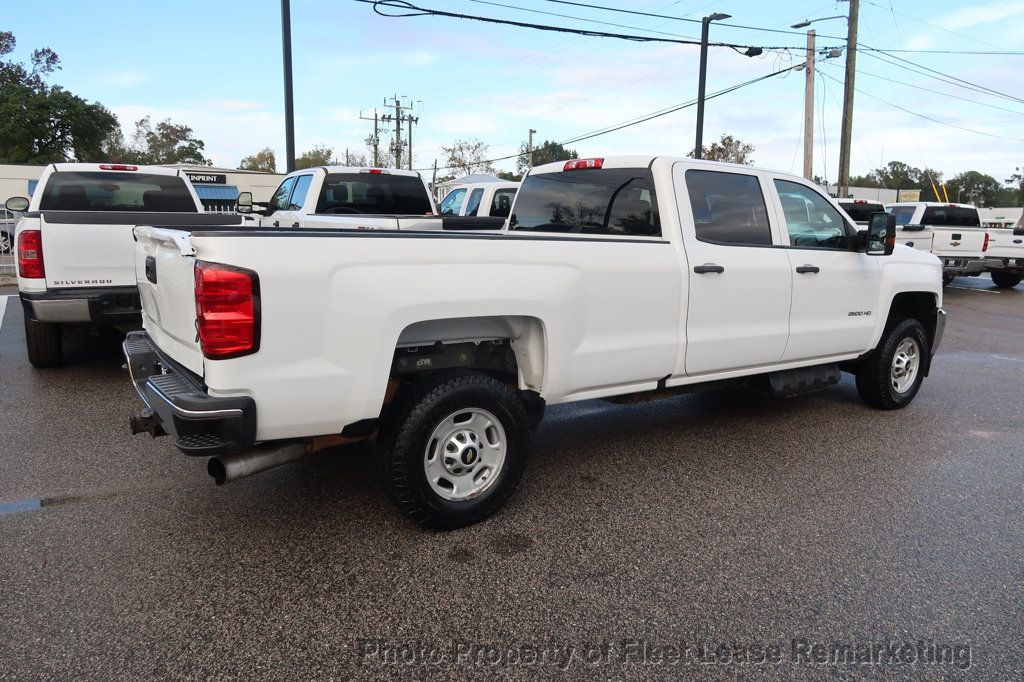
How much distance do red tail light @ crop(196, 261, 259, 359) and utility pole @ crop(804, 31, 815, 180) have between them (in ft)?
75.7

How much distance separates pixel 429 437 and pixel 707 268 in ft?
6.91

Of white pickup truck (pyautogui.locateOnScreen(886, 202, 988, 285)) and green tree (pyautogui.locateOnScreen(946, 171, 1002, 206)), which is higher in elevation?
green tree (pyautogui.locateOnScreen(946, 171, 1002, 206))

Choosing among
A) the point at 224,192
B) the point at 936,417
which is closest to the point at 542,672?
the point at 936,417

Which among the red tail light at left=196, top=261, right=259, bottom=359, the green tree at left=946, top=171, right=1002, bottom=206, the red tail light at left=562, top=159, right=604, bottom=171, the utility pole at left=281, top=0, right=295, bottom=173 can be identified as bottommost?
the red tail light at left=196, top=261, right=259, bottom=359

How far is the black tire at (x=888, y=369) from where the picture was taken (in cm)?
584

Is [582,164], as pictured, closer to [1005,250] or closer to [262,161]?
[1005,250]

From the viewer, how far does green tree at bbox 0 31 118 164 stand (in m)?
57.3

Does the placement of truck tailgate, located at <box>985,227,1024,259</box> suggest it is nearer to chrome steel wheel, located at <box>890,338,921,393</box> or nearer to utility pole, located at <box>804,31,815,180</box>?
utility pole, located at <box>804,31,815,180</box>

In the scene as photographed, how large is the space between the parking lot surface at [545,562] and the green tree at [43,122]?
62346mm

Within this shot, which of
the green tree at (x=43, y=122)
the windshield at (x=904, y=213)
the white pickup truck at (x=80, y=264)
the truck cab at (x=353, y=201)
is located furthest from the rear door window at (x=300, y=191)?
the green tree at (x=43, y=122)

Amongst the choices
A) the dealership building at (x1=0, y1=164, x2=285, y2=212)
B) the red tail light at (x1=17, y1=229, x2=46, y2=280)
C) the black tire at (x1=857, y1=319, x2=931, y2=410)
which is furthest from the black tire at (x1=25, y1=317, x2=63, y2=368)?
the dealership building at (x1=0, y1=164, x2=285, y2=212)

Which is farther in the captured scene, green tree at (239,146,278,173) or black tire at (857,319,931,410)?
green tree at (239,146,278,173)

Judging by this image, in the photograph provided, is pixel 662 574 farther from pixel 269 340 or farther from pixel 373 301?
pixel 269 340

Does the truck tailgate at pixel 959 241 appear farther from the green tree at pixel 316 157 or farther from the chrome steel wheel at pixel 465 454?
the green tree at pixel 316 157
